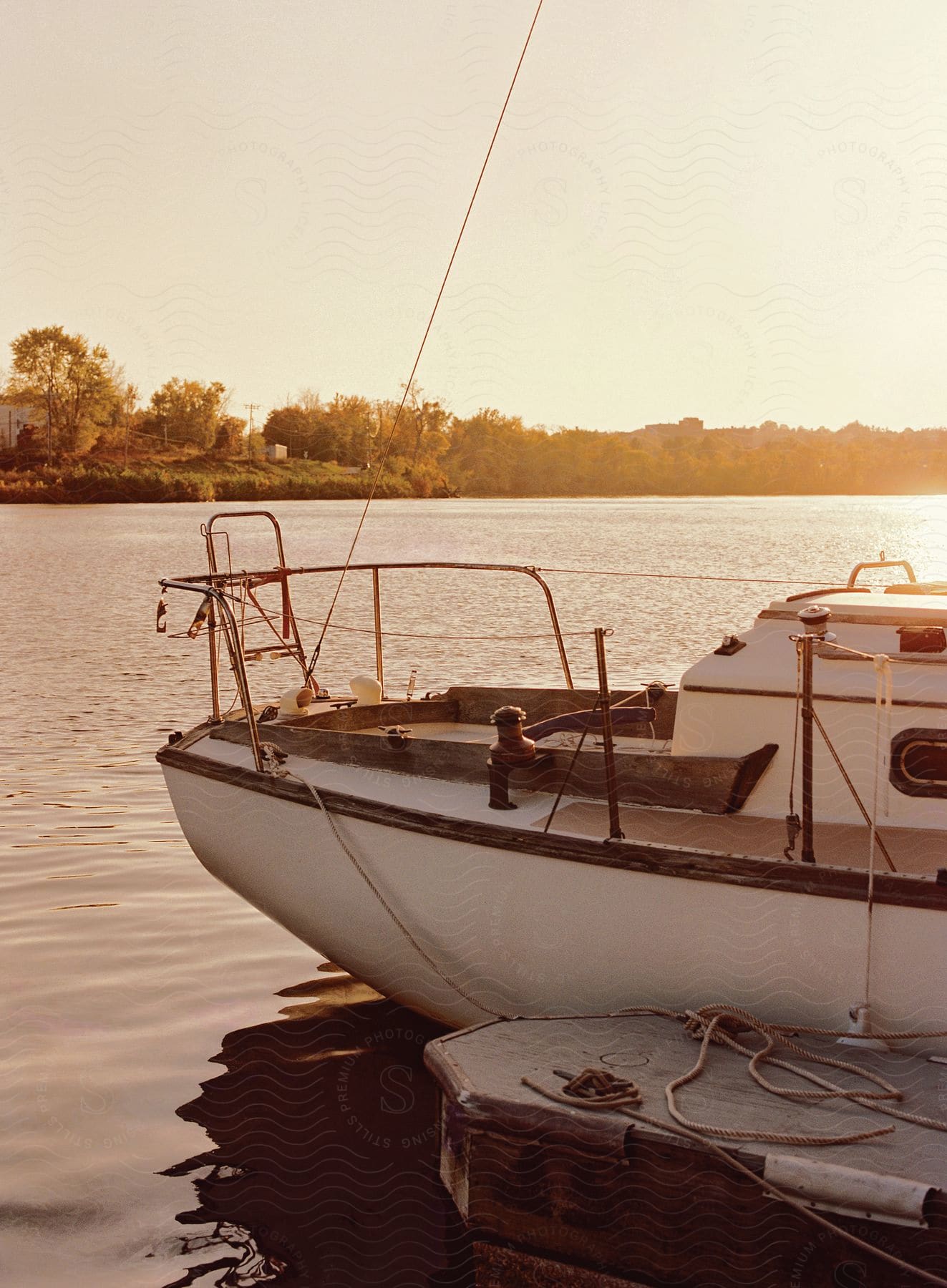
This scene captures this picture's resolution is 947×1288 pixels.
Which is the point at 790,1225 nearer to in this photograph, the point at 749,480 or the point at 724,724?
the point at 724,724

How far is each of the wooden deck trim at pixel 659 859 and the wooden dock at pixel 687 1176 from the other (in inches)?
20.3

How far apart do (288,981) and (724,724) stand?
2918 mm

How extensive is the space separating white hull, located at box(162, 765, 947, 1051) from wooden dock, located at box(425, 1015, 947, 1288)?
26 cm

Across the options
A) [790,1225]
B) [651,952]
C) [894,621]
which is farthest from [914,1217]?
[894,621]

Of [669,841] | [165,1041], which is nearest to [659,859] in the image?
[669,841]

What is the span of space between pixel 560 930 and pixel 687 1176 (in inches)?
49.4

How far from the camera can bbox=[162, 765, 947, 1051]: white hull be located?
166 inches

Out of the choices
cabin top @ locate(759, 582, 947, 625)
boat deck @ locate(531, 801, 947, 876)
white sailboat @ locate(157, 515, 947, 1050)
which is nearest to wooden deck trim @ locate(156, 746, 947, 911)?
white sailboat @ locate(157, 515, 947, 1050)

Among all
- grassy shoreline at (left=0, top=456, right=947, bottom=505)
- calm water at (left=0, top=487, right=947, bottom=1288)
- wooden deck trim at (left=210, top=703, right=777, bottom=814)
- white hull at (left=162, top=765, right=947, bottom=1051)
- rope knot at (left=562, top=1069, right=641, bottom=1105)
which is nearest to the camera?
rope knot at (left=562, top=1069, right=641, bottom=1105)

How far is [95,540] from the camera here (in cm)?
4659

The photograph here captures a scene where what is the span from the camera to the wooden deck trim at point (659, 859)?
4105 mm

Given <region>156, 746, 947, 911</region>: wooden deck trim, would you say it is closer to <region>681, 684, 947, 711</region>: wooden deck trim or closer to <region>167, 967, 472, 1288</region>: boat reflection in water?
<region>681, 684, 947, 711</region>: wooden deck trim

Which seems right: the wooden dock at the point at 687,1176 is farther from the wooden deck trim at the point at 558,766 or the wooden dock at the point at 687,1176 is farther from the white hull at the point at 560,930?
the wooden deck trim at the point at 558,766

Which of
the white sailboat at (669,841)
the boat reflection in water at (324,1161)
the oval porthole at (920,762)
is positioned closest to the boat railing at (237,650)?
the white sailboat at (669,841)
